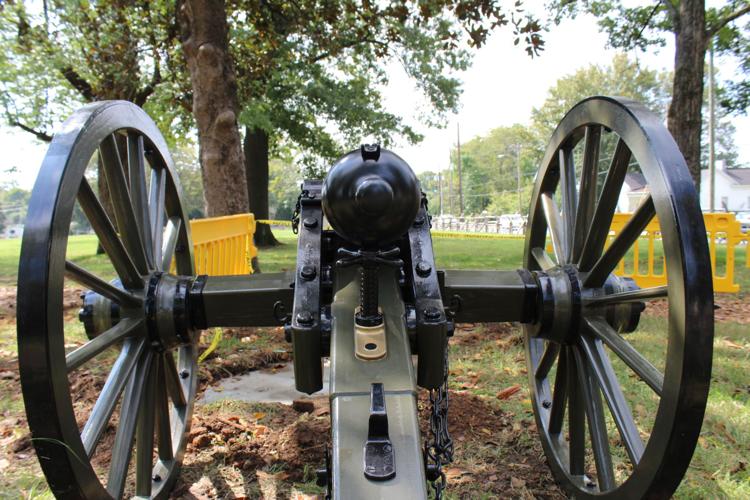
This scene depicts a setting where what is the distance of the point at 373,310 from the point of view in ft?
5.76

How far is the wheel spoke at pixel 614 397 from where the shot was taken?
1847 mm

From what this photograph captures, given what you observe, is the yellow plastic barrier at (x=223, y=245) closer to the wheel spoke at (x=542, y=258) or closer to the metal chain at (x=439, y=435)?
the wheel spoke at (x=542, y=258)

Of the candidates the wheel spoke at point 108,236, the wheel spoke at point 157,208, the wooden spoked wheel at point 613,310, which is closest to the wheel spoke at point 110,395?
the wheel spoke at point 108,236

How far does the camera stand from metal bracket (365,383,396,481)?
1.36 metres

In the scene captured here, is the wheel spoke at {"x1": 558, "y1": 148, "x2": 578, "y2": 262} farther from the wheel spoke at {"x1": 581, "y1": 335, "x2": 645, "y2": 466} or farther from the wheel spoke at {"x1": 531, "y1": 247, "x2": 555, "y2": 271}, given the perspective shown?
the wheel spoke at {"x1": 581, "y1": 335, "x2": 645, "y2": 466}

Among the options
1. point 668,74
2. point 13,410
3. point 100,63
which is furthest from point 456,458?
point 668,74

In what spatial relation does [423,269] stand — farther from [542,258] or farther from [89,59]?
[89,59]

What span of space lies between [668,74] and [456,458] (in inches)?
2332

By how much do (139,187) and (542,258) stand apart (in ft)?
6.71

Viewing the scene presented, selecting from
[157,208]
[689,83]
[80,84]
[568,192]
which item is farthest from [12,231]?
[568,192]

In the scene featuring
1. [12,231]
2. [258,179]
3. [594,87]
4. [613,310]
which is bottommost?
[613,310]

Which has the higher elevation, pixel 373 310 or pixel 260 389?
pixel 373 310

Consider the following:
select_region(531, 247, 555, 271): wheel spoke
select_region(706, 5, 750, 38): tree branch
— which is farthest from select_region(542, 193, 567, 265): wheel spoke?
select_region(706, 5, 750, 38): tree branch

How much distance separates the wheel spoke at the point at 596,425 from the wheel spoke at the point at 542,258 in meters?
0.63
